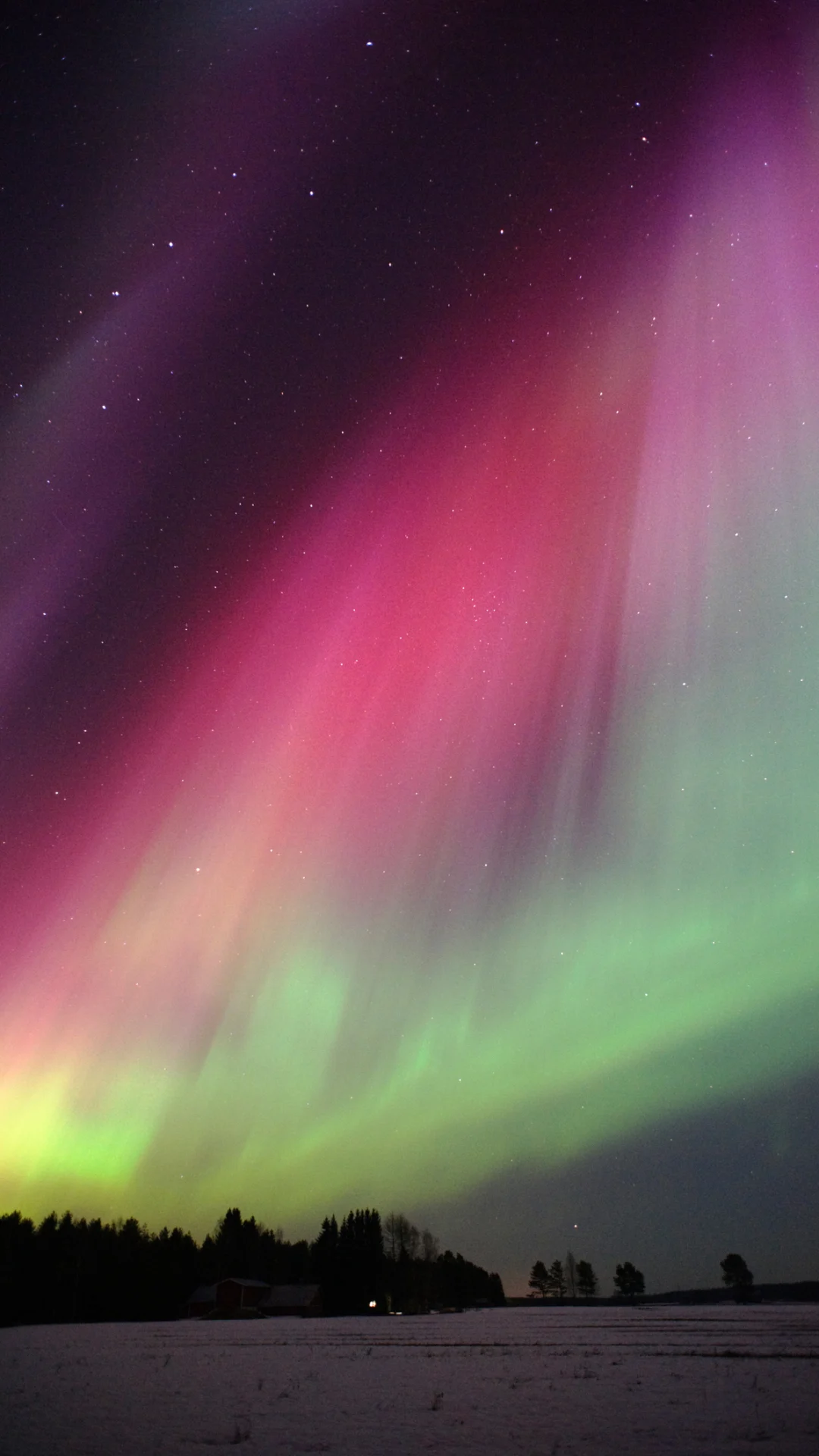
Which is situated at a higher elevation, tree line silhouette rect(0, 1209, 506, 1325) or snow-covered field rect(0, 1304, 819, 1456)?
snow-covered field rect(0, 1304, 819, 1456)

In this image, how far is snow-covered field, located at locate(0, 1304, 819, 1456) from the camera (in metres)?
13.9

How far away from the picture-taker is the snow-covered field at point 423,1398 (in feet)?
45.6

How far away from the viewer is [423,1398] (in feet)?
62.3

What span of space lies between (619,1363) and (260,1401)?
12390 millimetres

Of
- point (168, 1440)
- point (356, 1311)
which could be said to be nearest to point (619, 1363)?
point (168, 1440)

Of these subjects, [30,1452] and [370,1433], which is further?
[370,1433]

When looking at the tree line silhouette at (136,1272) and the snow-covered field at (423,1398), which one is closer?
the snow-covered field at (423,1398)

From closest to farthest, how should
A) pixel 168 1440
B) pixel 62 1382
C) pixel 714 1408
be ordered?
1. pixel 168 1440
2. pixel 714 1408
3. pixel 62 1382

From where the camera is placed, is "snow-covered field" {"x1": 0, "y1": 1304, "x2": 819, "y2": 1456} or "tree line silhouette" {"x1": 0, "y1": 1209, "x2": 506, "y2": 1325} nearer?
"snow-covered field" {"x1": 0, "y1": 1304, "x2": 819, "y2": 1456}

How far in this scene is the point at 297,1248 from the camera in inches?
5143

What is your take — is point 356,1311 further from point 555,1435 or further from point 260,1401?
point 555,1435

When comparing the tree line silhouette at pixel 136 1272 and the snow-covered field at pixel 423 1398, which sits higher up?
the snow-covered field at pixel 423 1398

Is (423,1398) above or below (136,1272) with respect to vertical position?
above

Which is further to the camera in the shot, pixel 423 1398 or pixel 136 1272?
pixel 136 1272
